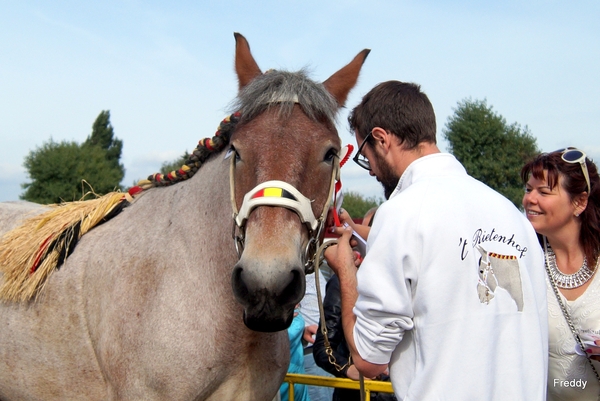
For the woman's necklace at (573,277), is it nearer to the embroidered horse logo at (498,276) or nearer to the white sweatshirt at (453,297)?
the white sweatshirt at (453,297)

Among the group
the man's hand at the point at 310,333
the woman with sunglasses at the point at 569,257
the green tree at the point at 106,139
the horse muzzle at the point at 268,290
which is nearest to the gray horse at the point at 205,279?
the horse muzzle at the point at 268,290

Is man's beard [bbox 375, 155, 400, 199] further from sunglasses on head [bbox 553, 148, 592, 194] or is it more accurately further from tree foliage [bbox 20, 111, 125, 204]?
tree foliage [bbox 20, 111, 125, 204]

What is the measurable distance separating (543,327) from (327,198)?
1.17 metres

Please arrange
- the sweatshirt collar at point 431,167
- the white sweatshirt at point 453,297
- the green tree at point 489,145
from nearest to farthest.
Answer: the white sweatshirt at point 453,297 < the sweatshirt collar at point 431,167 < the green tree at point 489,145

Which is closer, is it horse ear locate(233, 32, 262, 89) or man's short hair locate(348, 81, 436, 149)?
man's short hair locate(348, 81, 436, 149)

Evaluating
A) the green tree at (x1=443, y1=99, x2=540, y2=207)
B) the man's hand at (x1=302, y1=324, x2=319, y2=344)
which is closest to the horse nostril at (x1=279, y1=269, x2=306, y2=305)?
the man's hand at (x1=302, y1=324, x2=319, y2=344)

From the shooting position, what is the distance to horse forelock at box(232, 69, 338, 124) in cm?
262

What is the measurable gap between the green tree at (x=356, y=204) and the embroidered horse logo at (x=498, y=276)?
46.3m

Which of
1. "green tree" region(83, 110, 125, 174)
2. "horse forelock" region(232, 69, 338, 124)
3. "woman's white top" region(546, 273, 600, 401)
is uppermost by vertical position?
"green tree" region(83, 110, 125, 174)

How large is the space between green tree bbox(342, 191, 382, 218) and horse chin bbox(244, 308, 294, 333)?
4595 centimetres

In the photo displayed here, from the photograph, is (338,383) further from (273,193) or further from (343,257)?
(273,193)

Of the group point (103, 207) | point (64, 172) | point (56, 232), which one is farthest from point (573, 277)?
point (64, 172)

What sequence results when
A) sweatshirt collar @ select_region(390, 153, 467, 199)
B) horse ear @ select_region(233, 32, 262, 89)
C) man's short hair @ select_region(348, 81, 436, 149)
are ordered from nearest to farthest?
sweatshirt collar @ select_region(390, 153, 467, 199) → man's short hair @ select_region(348, 81, 436, 149) → horse ear @ select_region(233, 32, 262, 89)

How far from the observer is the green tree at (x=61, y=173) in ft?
119
